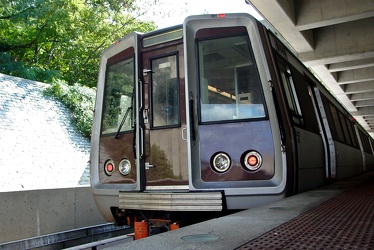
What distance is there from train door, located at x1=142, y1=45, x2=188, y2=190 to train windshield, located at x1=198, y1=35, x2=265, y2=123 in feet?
1.01

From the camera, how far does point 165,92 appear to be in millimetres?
5023

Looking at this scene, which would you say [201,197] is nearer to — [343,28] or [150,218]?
[150,218]

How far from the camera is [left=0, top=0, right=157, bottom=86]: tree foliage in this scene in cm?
1650

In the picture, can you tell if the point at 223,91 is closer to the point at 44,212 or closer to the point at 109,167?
the point at 109,167

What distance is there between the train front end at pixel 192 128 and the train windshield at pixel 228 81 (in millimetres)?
12

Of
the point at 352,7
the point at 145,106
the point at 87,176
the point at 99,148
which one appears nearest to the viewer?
the point at 145,106

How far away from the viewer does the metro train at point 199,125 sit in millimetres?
4332

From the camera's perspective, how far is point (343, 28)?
13.4m

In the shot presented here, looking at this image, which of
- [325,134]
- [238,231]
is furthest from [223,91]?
[325,134]

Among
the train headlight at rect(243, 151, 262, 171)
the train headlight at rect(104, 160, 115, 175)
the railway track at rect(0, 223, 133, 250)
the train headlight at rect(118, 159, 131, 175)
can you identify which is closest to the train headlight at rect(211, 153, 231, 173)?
the train headlight at rect(243, 151, 262, 171)

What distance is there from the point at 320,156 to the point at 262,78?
2.43m

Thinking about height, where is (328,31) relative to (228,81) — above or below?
above

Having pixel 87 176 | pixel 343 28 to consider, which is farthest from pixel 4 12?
pixel 343 28

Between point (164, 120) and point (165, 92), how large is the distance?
1.23ft
